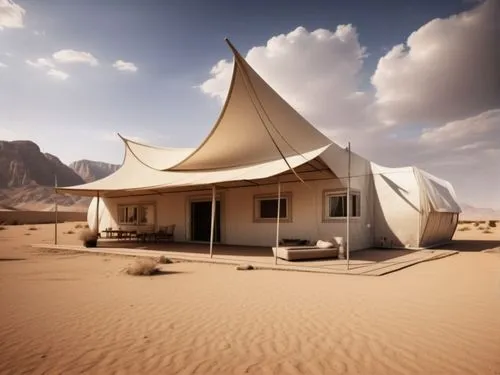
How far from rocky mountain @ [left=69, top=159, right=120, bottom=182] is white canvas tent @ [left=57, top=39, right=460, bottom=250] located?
379 feet

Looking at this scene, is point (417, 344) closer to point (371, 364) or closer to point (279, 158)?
point (371, 364)

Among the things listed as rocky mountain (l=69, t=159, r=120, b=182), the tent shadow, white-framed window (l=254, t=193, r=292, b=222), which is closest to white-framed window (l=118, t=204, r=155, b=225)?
white-framed window (l=254, t=193, r=292, b=222)

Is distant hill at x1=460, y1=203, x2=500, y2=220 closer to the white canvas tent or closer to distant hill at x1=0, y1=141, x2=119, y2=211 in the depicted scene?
the white canvas tent

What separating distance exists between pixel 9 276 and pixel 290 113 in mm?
8472

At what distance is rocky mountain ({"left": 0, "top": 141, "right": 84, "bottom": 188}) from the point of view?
75312 millimetres

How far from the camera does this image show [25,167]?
78.4 m

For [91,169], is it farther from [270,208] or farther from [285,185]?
[285,185]

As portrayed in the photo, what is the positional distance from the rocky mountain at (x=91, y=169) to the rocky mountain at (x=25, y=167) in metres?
Result: 30.6

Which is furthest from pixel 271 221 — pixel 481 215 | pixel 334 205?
pixel 481 215

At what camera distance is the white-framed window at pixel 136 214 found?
1695cm

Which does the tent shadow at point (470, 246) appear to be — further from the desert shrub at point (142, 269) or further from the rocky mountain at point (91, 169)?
the rocky mountain at point (91, 169)

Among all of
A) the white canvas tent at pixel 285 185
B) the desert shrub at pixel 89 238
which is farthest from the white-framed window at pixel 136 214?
the desert shrub at pixel 89 238

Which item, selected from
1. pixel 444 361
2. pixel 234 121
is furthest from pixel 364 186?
pixel 444 361

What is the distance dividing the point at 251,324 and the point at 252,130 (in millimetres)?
8078
